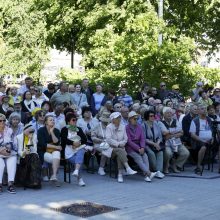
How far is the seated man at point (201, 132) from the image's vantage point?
39.2 ft

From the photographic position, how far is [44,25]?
2572 centimetres

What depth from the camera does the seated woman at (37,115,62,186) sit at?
9961 millimetres

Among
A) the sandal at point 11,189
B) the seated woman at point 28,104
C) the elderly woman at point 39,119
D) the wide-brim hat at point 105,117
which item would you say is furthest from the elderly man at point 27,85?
the sandal at point 11,189

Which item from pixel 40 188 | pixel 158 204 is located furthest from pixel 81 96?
pixel 158 204

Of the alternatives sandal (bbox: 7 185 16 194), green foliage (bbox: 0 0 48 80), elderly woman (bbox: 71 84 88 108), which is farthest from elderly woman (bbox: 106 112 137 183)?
green foliage (bbox: 0 0 48 80)

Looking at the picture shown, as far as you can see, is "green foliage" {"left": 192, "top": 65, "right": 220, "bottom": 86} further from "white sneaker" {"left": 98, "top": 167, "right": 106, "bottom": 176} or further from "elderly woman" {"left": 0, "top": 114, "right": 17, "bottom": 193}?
"elderly woman" {"left": 0, "top": 114, "right": 17, "bottom": 193}

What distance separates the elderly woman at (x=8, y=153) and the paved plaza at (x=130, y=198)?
29cm

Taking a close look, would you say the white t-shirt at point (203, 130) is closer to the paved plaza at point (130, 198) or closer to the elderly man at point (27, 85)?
the paved plaza at point (130, 198)

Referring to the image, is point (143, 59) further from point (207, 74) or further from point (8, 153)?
point (8, 153)

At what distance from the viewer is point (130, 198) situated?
8945mm

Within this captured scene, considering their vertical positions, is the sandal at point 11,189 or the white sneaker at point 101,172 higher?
the white sneaker at point 101,172

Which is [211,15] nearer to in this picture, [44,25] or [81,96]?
[44,25]

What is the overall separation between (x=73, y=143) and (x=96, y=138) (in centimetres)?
102

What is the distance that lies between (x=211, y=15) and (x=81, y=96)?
14.4 metres
